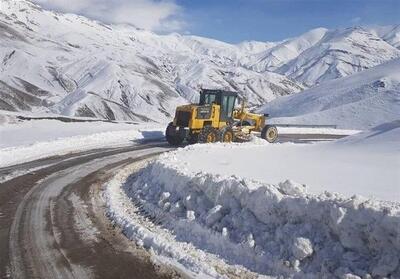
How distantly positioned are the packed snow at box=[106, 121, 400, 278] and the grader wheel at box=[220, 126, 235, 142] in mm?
10366

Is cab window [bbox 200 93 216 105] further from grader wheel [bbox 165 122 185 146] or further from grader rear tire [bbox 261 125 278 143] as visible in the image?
grader rear tire [bbox 261 125 278 143]

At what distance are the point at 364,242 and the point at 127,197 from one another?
7762 millimetres

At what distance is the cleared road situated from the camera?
336 inches

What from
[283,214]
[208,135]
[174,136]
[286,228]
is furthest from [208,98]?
[286,228]

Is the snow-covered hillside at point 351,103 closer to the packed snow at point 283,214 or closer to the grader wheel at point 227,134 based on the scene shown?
the grader wheel at point 227,134

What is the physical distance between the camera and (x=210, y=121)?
1062 inches

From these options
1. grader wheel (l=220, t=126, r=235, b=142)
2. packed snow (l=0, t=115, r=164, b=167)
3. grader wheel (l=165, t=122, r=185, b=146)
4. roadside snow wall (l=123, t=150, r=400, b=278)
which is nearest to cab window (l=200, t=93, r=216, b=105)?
grader wheel (l=220, t=126, r=235, b=142)

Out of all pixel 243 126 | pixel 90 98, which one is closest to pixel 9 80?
pixel 90 98

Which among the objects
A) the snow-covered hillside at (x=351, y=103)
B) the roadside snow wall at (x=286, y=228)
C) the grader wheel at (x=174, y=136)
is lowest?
the roadside snow wall at (x=286, y=228)

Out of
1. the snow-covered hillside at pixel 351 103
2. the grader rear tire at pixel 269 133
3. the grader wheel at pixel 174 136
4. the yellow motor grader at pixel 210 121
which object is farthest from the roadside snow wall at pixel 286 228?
the snow-covered hillside at pixel 351 103

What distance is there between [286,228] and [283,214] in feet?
1.21

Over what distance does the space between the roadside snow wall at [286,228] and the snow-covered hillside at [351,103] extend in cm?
5081

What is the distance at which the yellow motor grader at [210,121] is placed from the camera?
26172mm

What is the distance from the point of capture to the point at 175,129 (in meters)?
26.8
